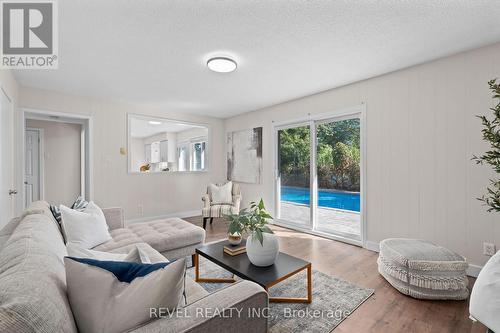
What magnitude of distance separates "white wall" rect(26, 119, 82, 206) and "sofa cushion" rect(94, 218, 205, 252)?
3.57 metres

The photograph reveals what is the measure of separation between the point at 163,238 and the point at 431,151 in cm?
311

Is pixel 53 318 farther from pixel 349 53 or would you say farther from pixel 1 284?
pixel 349 53

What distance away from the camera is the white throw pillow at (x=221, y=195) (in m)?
4.59

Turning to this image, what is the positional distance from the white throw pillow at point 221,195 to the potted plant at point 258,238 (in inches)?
105

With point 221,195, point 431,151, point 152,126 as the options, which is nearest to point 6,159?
point 152,126

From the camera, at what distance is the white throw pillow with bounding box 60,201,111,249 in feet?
6.26

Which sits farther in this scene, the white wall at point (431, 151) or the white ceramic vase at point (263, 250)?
the white wall at point (431, 151)

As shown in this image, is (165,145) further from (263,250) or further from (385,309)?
(385,309)

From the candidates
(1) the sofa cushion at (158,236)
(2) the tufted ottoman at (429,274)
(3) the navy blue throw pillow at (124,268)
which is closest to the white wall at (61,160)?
(1) the sofa cushion at (158,236)

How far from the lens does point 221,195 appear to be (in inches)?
182

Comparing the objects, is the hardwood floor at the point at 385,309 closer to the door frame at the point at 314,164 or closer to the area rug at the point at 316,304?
the area rug at the point at 316,304

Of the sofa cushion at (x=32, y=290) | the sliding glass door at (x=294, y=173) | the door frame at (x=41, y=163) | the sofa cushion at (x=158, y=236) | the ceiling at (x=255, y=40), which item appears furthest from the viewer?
the door frame at (x=41, y=163)

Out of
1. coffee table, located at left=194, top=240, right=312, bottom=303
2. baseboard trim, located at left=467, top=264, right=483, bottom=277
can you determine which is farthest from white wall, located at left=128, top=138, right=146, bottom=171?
baseboard trim, located at left=467, top=264, right=483, bottom=277

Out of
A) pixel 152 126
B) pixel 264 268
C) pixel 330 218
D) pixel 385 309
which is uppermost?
pixel 152 126
